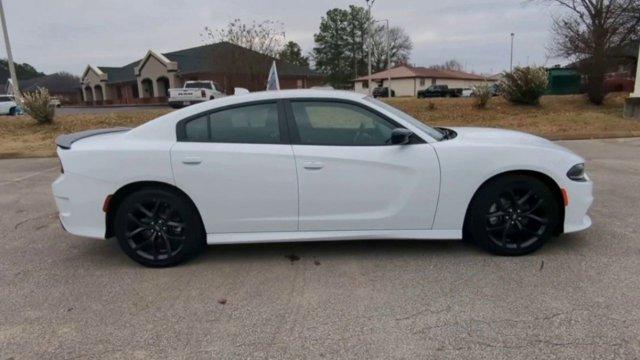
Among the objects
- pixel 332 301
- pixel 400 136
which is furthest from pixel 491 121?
pixel 332 301

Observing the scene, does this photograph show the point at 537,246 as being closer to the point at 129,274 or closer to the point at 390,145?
the point at 390,145

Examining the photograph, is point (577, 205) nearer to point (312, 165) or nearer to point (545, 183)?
point (545, 183)

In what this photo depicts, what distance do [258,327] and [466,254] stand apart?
2.03 m

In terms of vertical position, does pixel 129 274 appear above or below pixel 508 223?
below

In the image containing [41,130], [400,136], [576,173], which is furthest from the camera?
[41,130]

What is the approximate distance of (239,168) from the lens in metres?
3.94

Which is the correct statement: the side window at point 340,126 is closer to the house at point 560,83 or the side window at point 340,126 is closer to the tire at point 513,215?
the tire at point 513,215

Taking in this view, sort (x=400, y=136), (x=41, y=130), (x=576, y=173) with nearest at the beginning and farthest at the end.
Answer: (x=400, y=136) < (x=576, y=173) < (x=41, y=130)

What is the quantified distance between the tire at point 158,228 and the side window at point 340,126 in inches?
47.2

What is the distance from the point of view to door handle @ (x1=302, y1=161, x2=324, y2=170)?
3918 mm

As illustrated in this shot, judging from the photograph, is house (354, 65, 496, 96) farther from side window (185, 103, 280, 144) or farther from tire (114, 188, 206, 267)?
tire (114, 188, 206, 267)

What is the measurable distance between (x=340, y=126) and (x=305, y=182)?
620 millimetres

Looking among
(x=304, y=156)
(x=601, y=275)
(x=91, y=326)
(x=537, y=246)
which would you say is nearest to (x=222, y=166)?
(x=304, y=156)

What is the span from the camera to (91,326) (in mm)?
3193
